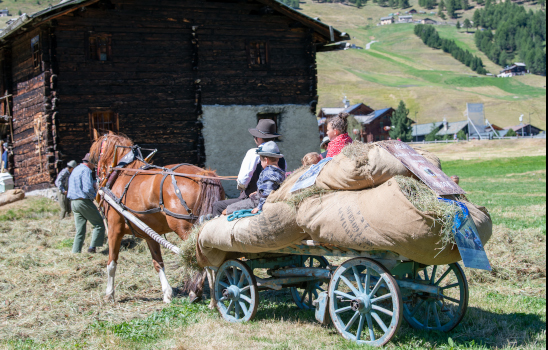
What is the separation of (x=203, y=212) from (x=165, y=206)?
23.5 inches

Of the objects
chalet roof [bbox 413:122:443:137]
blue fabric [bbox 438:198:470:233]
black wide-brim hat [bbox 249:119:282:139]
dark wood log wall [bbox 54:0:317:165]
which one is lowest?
chalet roof [bbox 413:122:443:137]

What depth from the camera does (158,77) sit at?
56.7 ft

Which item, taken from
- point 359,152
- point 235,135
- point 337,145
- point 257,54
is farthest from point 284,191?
point 257,54

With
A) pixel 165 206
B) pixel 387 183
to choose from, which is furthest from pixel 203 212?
pixel 387 183

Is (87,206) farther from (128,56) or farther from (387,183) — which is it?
(128,56)

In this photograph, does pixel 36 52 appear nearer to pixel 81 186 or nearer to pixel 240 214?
pixel 81 186

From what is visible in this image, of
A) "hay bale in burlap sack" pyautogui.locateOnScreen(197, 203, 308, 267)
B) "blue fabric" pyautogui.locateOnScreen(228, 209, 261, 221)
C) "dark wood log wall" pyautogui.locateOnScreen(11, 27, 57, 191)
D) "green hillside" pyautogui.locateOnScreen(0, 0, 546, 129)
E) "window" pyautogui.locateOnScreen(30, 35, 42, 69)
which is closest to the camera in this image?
"hay bale in burlap sack" pyautogui.locateOnScreen(197, 203, 308, 267)

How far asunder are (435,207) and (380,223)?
0.44 m

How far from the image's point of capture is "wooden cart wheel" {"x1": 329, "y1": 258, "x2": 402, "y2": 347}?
14.0 feet

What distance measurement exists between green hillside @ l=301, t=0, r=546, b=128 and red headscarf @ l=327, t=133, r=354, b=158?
343ft

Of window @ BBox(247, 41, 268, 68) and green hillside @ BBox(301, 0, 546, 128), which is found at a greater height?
green hillside @ BBox(301, 0, 546, 128)

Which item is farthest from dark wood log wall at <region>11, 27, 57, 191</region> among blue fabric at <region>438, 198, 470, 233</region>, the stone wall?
blue fabric at <region>438, 198, 470, 233</region>

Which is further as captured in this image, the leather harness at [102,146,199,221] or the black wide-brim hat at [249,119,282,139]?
the leather harness at [102,146,199,221]

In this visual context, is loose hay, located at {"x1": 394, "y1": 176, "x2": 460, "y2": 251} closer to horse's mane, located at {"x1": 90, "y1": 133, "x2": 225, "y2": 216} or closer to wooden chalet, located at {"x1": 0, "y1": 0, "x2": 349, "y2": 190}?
horse's mane, located at {"x1": 90, "y1": 133, "x2": 225, "y2": 216}
